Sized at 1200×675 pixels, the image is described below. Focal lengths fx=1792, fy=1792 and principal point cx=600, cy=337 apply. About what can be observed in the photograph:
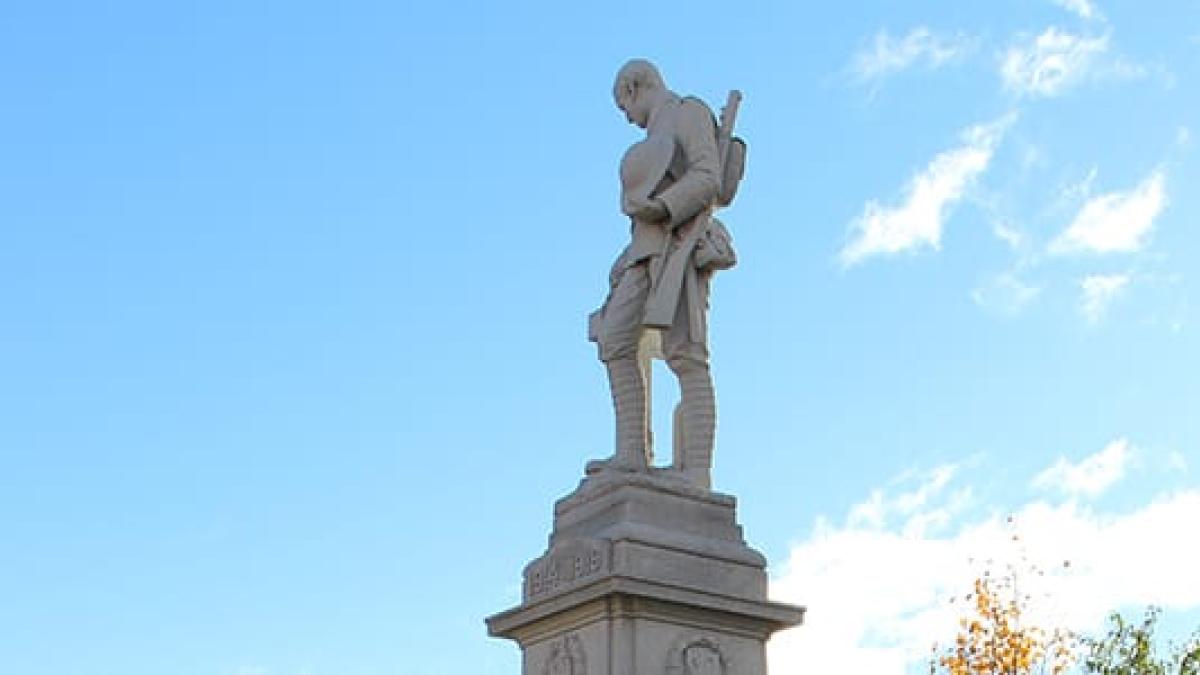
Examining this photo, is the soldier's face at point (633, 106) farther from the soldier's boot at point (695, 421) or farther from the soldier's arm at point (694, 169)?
the soldier's boot at point (695, 421)

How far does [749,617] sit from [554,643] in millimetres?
1164

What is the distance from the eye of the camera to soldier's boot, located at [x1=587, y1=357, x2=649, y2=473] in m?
11.1

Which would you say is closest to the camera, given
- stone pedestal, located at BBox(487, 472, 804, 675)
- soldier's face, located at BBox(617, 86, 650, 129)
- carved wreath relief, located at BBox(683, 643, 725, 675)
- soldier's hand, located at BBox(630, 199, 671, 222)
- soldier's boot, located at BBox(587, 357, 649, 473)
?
stone pedestal, located at BBox(487, 472, 804, 675)

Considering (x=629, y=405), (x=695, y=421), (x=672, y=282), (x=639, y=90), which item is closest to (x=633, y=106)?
(x=639, y=90)

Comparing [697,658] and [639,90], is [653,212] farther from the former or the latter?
[697,658]

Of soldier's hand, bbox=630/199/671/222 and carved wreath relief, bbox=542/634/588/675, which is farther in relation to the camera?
soldier's hand, bbox=630/199/671/222

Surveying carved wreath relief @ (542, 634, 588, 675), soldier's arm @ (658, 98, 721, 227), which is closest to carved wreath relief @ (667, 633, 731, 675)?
carved wreath relief @ (542, 634, 588, 675)

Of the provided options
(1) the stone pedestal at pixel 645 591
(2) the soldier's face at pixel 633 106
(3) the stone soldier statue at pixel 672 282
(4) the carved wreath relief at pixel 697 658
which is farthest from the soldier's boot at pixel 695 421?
(2) the soldier's face at pixel 633 106

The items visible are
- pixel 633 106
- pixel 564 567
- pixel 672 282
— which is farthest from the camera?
pixel 633 106

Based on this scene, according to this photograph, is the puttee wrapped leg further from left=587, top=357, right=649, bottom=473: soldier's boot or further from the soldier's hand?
the soldier's hand

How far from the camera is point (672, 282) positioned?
11.1 meters

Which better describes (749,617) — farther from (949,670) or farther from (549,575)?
(949,670)

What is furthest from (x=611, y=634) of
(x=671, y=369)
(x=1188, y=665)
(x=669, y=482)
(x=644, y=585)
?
(x=1188, y=665)

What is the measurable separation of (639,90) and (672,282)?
1487 mm
